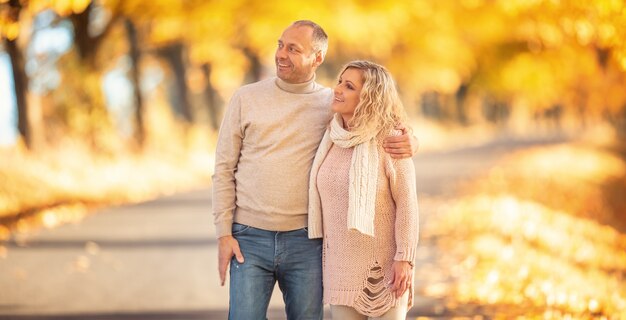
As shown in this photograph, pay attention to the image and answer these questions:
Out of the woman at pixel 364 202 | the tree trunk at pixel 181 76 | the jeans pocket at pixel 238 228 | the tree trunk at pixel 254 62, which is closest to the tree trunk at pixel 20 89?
the tree trunk at pixel 254 62

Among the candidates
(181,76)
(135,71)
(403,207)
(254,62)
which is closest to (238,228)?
(403,207)

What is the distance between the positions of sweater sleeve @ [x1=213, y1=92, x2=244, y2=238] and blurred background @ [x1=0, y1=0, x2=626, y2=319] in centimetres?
316

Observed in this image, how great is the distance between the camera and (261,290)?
4.42 meters

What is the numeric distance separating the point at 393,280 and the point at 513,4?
9.88m

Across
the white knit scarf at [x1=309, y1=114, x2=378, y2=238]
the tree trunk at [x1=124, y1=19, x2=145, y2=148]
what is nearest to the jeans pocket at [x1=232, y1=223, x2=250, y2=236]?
the white knit scarf at [x1=309, y1=114, x2=378, y2=238]

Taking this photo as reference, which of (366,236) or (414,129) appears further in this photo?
(414,129)

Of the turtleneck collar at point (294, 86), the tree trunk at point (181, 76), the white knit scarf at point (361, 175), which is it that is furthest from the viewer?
the tree trunk at point (181, 76)

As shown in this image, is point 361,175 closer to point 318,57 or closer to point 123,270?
point 318,57

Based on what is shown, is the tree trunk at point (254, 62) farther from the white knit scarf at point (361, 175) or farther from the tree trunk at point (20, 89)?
the white knit scarf at point (361, 175)

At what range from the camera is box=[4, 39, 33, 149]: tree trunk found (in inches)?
690

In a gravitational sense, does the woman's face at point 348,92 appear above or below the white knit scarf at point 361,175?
above

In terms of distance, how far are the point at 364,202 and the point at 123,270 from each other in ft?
18.3

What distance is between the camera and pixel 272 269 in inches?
175

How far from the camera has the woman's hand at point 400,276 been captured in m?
4.11
